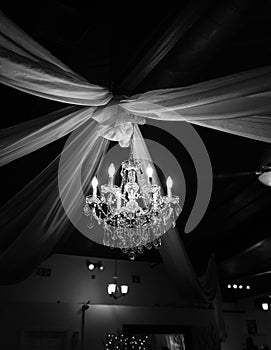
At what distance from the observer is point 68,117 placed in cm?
217

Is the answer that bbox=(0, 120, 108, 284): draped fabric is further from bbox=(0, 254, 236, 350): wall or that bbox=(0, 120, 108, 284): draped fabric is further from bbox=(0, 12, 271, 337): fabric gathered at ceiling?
bbox=(0, 254, 236, 350): wall

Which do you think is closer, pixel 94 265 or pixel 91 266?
pixel 91 266

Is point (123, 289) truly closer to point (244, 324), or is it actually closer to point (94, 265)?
point (94, 265)

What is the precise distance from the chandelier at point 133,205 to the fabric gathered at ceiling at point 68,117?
276 mm

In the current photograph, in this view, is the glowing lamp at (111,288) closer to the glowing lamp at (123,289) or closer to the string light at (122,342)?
the glowing lamp at (123,289)

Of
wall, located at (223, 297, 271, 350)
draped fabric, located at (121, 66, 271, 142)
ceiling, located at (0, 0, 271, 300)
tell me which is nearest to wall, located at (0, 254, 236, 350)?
wall, located at (223, 297, 271, 350)

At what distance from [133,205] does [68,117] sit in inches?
44.5

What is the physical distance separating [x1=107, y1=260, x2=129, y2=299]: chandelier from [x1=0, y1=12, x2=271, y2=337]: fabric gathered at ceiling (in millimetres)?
4040

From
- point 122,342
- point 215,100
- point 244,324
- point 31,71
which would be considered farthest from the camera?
point 244,324

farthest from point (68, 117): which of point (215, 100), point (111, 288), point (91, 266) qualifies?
point (91, 266)

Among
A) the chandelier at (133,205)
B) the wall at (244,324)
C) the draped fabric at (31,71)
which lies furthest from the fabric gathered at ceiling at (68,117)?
the wall at (244,324)

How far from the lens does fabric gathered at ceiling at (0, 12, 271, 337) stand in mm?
1681

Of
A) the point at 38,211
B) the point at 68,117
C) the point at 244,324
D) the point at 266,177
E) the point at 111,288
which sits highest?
the point at 266,177

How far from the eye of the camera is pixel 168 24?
7.02 ft
